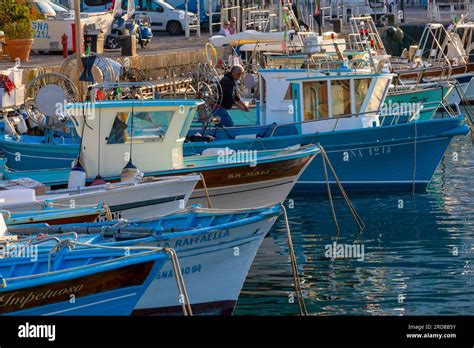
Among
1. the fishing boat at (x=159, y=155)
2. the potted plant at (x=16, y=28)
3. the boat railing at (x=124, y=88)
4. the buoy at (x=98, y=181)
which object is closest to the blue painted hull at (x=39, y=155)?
the boat railing at (x=124, y=88)

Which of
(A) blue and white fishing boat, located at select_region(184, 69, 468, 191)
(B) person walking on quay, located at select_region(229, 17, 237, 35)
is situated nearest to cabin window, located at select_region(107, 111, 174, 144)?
(A) blue and white fishing boat, located at select_region(184, 69, 468, 191)

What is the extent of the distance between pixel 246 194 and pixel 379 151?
3.90 m

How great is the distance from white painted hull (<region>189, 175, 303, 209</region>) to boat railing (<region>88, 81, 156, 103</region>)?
1527 millimetres

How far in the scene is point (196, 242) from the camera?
1127 centimetres

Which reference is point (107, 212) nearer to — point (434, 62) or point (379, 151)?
point (379, 151)

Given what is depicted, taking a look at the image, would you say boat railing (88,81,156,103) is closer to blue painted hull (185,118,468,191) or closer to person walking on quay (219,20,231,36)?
blue painted hull (185,118,468,191)

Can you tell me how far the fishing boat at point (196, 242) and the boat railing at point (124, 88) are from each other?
349cm

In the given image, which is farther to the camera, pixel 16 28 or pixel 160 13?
pixel 160 13

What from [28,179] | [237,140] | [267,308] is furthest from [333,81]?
[267,308]

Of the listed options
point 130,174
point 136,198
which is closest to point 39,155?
point 130,174

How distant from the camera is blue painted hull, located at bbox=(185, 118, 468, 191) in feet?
63.1

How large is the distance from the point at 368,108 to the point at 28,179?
6.84 m

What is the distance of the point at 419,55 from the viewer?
107 ft
